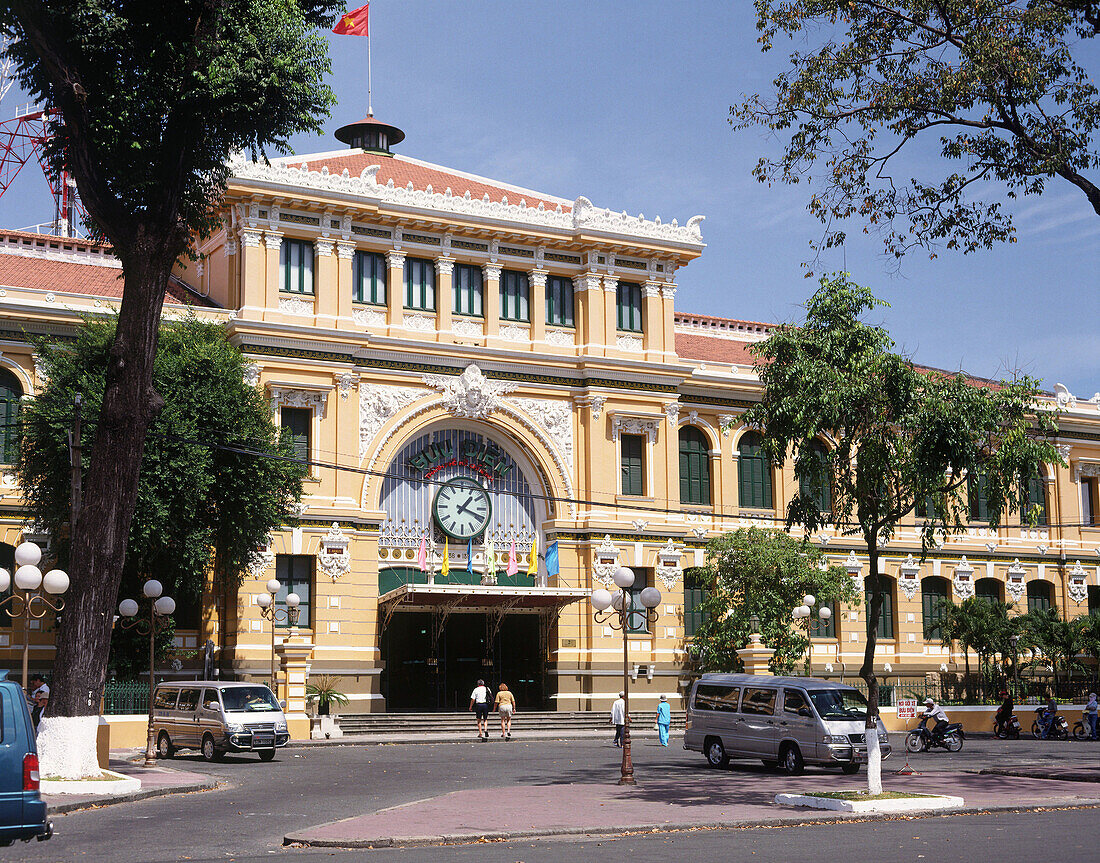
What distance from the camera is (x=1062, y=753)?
32.2 metres

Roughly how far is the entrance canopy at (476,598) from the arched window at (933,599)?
15.8 m

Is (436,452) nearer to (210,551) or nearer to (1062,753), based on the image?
(210,551)

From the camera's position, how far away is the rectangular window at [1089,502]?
179 ft

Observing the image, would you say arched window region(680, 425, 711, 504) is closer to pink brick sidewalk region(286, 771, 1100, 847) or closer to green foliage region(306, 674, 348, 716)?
green foliage region(306, 674, 348, 716)

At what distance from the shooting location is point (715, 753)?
28391 mm

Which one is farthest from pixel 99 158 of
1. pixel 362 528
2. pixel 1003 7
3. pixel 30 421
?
pixel 362 528

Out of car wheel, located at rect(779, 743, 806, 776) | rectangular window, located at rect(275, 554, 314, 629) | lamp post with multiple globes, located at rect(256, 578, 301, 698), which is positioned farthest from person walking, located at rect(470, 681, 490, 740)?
car wheel, located at rect(779, 743, 806, 776)

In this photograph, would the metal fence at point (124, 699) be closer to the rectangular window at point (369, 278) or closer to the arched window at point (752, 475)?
the rectangular window at point (369, 278)

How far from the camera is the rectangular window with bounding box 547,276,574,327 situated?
148 ft

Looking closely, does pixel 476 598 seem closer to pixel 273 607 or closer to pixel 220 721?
pixel 273 607

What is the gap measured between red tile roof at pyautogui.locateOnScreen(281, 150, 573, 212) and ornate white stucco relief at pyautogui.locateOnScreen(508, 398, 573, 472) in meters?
7.75

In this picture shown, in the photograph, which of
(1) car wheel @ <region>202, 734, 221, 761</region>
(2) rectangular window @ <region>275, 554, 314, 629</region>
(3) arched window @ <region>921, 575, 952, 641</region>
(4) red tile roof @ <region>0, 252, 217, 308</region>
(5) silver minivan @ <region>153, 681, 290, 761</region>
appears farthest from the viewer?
(3) arched window @ <region>921, 575, 952, 641</region>

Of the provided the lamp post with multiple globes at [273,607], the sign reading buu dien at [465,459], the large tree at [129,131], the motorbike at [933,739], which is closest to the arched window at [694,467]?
the sign reading buu dien at [465,459]

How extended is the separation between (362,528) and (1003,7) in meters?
25.4
